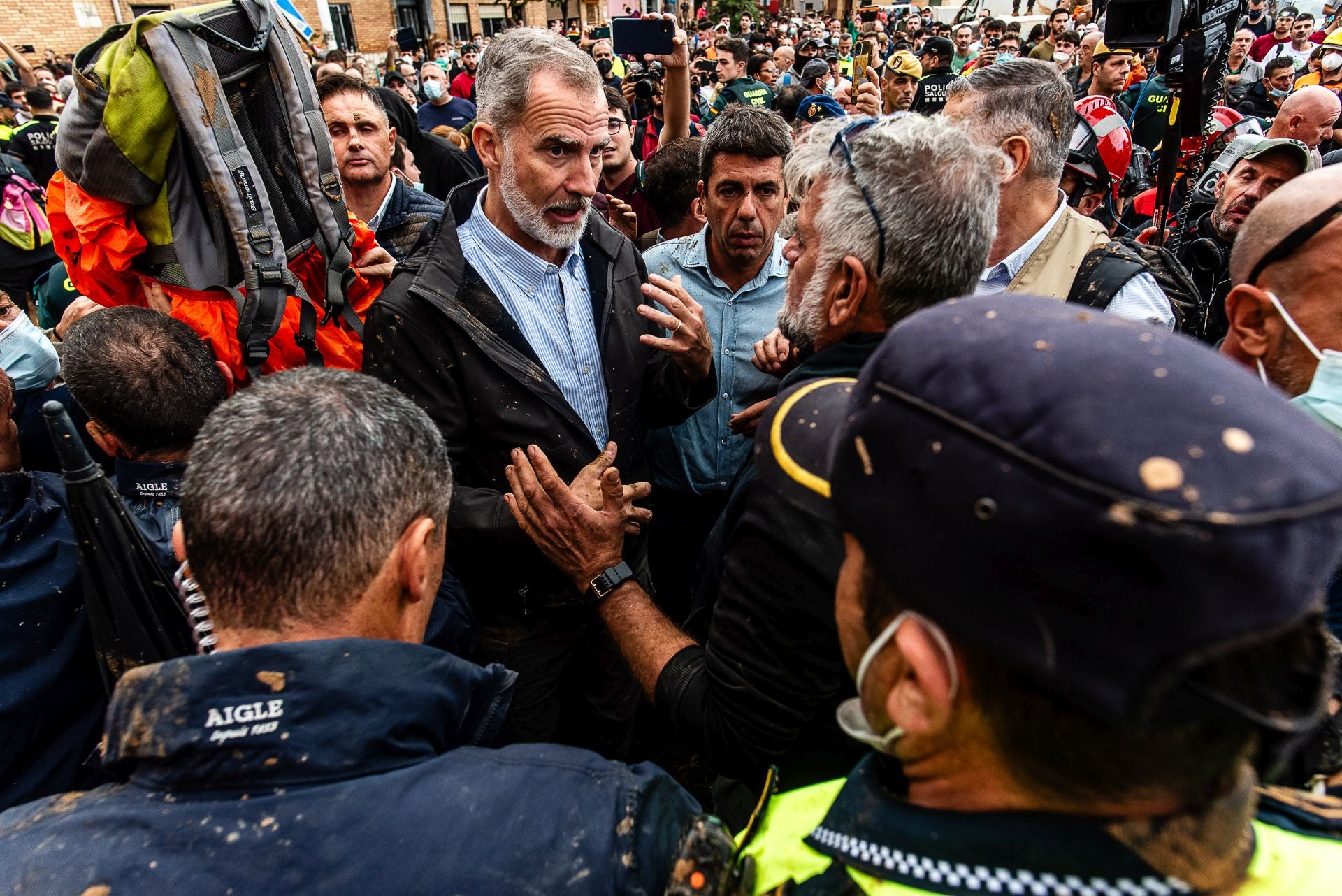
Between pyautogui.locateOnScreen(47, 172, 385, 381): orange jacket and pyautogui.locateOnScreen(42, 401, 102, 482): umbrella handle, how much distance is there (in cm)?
102

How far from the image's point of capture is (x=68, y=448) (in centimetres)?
143

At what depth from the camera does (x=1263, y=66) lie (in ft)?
32.6

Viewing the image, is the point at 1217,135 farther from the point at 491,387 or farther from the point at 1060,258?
the point at 491,387

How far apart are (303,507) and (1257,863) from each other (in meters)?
1.21

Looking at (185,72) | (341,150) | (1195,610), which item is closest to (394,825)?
(1195,610)

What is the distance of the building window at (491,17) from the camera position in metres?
32.6

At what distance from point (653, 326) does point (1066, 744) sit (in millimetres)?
2189

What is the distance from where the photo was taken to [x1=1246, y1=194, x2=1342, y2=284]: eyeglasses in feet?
4.88

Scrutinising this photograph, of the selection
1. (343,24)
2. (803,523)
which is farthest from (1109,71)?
(343,24)

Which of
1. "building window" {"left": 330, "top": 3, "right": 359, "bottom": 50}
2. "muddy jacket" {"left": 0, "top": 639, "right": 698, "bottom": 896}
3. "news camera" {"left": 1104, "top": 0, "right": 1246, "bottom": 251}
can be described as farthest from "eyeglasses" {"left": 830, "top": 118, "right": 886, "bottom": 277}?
"building window" {"left": 330, "top": 3, "right": 359, "bottom": 50}

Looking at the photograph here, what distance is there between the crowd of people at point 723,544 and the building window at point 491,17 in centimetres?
3529

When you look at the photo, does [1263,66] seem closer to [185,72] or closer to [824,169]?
[824,169]

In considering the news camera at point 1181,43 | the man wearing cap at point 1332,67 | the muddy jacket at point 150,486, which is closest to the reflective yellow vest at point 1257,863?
the muddy jacket at point 150,486

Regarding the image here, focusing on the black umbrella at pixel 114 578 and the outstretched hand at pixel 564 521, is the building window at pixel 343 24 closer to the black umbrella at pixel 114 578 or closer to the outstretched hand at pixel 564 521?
the outstretched hand at pixel 564 521
